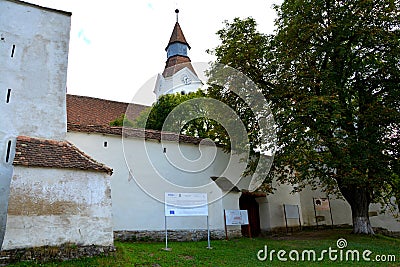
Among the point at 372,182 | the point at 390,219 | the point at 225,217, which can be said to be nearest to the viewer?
the point at 372,182

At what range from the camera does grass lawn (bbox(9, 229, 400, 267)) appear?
8258 mm

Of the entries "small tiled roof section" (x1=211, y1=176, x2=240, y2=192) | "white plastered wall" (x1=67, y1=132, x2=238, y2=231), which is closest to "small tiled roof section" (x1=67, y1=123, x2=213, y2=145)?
"white plastered wall" (x1=67, y1=132, x2=238, y2=231)

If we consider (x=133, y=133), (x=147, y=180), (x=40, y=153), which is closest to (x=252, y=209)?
(x=147, y=180)

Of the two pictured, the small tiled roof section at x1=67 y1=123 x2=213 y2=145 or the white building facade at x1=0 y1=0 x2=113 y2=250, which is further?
the small tiled roof section at x1=67 y1=123 x2=213 y2=145

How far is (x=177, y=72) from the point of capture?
29.8 meters

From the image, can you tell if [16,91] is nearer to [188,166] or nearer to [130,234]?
[130,234]

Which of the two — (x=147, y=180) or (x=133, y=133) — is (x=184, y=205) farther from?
(x=133, y=133)

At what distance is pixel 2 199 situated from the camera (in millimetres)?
9383

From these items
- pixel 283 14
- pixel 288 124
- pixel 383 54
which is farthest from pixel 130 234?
pixel 383 54

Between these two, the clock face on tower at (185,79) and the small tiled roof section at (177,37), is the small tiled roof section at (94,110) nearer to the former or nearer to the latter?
the clock face on tower at (185,79)

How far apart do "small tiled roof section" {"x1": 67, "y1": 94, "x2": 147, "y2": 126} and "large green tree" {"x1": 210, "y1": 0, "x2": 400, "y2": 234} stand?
11729 mm

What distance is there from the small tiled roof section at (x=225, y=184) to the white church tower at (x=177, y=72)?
51.4 feet

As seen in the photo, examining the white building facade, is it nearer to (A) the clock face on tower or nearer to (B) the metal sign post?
(B) the metal sign post

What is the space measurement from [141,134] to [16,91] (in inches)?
188
